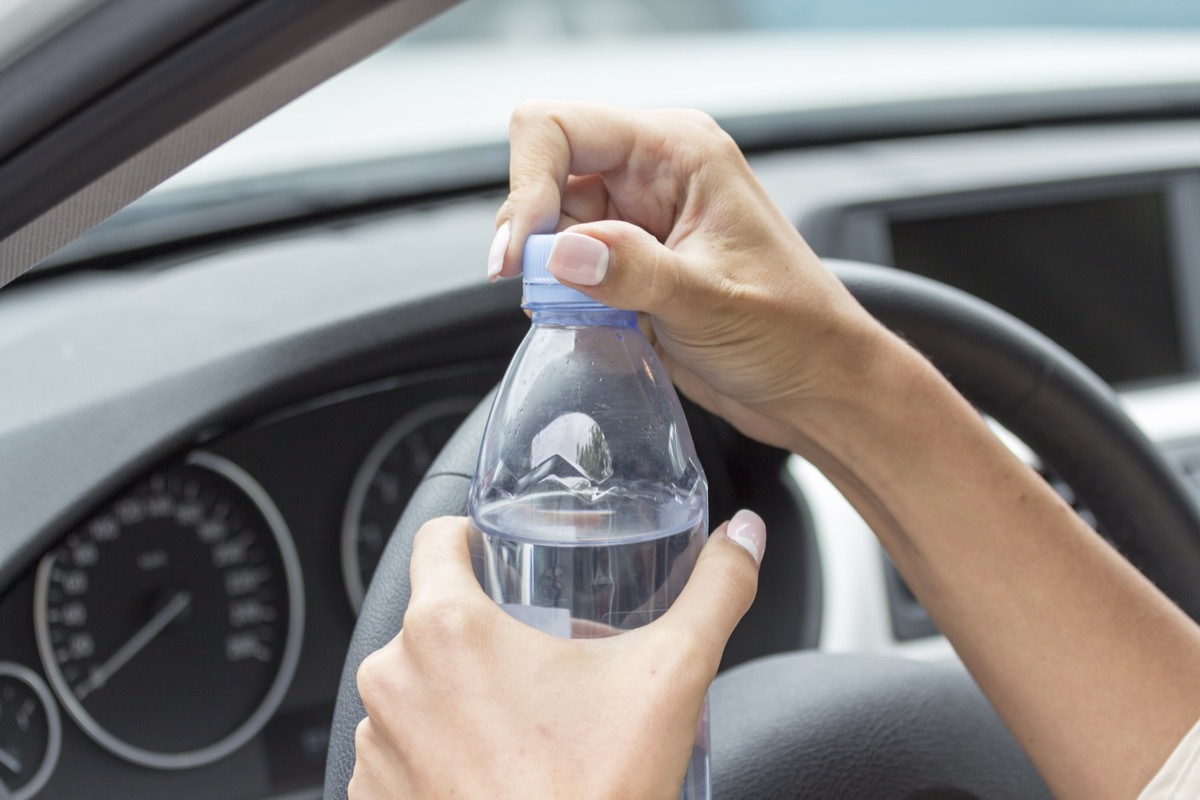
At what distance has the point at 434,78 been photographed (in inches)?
99.7

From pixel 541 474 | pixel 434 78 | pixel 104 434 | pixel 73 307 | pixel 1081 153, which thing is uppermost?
pixel 434 78

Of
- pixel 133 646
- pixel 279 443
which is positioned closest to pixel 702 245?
pixel 279 443

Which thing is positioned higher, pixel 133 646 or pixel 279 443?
pixel 279 443

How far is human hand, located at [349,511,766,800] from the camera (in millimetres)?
792

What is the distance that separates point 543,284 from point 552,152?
171mm

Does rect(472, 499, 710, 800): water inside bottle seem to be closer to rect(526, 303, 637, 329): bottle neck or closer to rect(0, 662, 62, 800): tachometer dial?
rect(526, 303, 637, 329): bottle neck

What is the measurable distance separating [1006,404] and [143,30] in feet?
3.12

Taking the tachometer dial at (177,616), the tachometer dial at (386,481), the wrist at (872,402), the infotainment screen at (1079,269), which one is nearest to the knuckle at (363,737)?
the wrist at (872,402)

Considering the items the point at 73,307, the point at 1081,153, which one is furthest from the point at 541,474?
the point at 1081,153

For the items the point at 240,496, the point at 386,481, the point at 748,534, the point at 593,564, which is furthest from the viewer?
the point at 386,481

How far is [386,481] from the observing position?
1.73 meters

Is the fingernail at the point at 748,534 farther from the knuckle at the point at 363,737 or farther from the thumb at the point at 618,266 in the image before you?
the knuckle at the point at 363,737

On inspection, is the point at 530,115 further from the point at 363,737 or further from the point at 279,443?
the point at 279,443

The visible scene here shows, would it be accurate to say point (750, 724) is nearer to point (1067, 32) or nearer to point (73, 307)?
point (73, 307)
